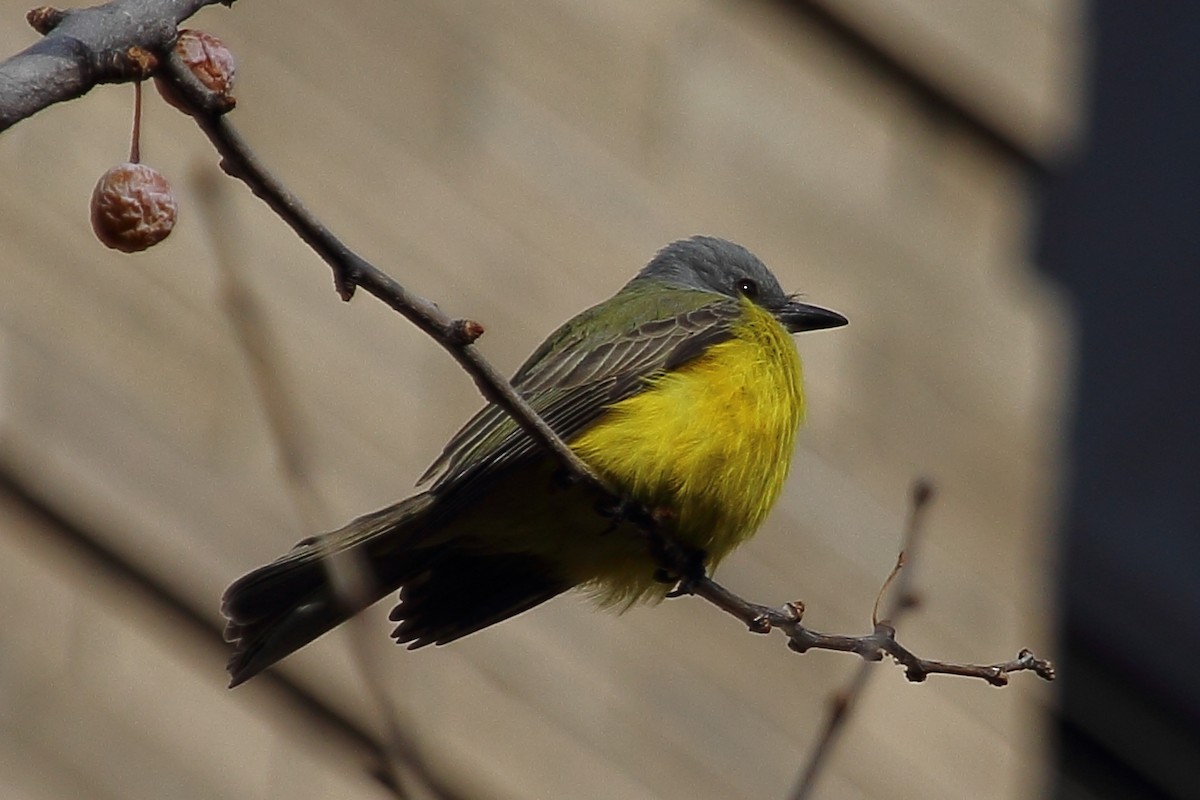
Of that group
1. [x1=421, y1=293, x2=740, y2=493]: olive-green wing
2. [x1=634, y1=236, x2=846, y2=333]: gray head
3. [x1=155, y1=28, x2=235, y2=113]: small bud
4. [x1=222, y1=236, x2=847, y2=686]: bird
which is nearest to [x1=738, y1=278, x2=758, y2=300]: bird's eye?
[x1=634, y1=236, x2=846, y2=333]: gray head

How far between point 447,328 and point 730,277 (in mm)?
3158

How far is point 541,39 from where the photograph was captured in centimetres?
867

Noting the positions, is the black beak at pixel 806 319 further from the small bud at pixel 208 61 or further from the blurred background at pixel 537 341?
the small bud at pixel 208 61

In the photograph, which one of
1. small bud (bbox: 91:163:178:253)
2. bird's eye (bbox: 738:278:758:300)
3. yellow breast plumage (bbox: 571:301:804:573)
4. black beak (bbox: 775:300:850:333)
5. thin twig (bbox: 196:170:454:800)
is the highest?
bird's eye (bbox: 738:278:758:300)

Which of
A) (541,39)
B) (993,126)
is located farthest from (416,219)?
(993,126)

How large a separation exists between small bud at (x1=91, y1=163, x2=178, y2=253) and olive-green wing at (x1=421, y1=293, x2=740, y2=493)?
1.75m

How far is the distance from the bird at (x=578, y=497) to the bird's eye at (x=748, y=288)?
64 cm

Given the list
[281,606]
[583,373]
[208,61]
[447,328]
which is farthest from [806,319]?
[208,61]

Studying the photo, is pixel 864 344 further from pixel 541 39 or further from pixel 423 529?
pixel 423 529

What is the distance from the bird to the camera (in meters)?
4.31

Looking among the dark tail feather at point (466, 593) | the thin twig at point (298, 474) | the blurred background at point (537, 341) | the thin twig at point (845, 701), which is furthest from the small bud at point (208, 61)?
the blurred background at point (537, 341)

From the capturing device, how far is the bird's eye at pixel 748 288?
5734 millimetres

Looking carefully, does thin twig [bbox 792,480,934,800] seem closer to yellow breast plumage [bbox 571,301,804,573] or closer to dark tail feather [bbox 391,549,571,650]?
yellow breast plumage [bbox 571,301,804,573]

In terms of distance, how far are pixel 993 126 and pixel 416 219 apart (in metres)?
3.38
